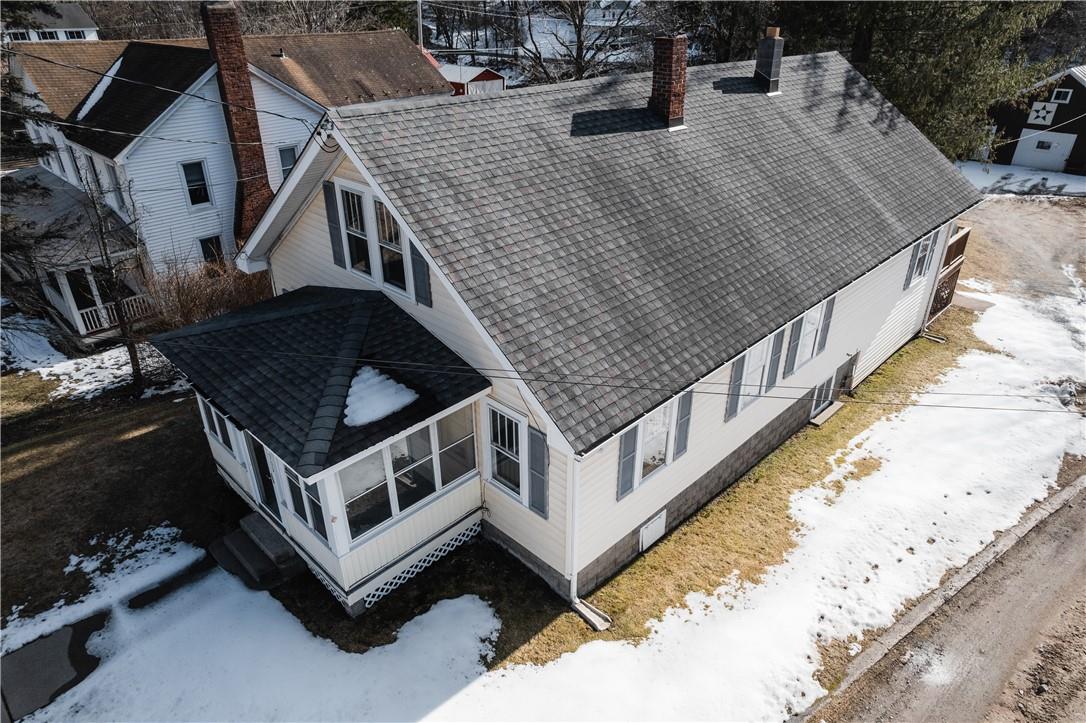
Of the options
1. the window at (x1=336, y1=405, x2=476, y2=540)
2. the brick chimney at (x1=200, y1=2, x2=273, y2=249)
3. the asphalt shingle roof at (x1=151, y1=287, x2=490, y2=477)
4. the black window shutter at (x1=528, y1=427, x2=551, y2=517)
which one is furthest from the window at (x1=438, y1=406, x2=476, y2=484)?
the brick chimney at (x1=200, y1=2, x2=273, y2=249)

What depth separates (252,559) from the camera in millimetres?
11461

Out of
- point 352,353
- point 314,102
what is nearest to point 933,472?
point 352,353

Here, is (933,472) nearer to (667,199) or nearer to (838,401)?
(838,401)

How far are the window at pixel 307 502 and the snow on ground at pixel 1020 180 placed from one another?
37069mm

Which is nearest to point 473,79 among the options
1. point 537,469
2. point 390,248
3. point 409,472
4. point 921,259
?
point 921,259

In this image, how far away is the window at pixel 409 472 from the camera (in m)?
10.3

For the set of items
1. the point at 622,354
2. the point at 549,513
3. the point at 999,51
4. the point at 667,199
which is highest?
the point at 999,51

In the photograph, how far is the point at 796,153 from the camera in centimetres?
1623

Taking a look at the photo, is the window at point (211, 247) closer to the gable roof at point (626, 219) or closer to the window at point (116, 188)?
the window at point (116, 188)

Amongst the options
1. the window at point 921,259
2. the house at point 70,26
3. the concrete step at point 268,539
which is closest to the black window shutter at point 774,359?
the window at point 921,259

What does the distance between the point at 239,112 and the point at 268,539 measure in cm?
1686

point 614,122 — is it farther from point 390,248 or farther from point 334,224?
point 334,224

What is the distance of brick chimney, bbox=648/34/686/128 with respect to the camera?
13750 mm

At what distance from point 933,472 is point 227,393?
14.2 m
